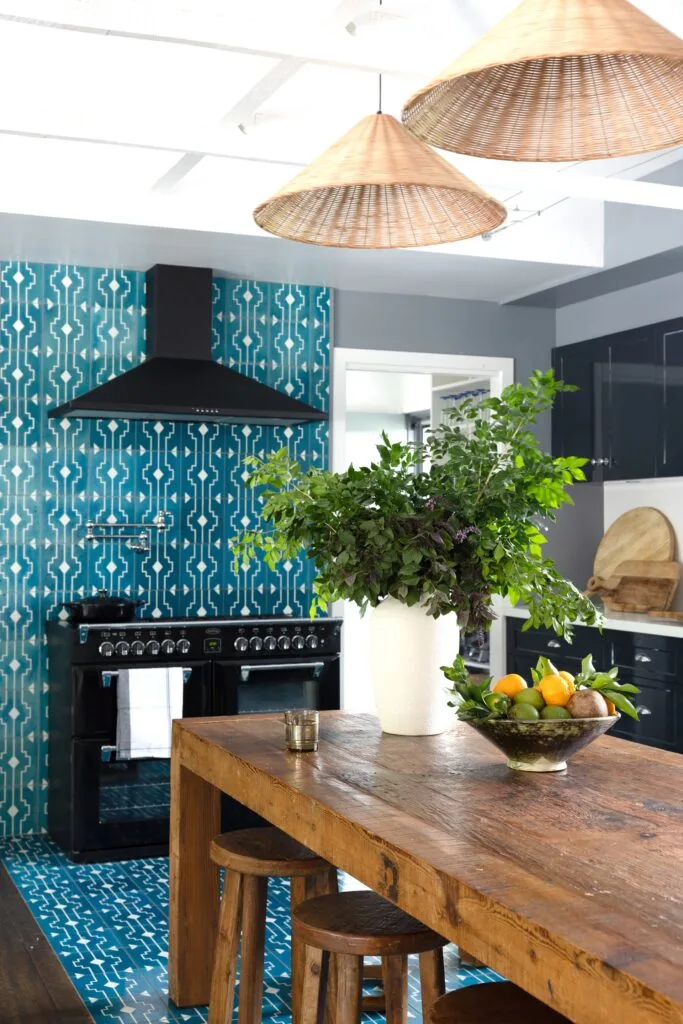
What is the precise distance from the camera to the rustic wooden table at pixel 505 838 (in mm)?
1434

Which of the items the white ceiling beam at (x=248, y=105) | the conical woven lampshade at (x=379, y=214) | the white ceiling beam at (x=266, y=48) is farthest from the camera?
the white ceiling beam at (x=248, y=105)

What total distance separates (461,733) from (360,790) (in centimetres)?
73

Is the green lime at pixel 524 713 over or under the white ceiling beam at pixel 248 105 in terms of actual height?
under

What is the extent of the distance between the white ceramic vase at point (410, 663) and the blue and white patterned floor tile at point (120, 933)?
1.01m

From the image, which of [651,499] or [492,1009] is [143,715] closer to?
[651,499]

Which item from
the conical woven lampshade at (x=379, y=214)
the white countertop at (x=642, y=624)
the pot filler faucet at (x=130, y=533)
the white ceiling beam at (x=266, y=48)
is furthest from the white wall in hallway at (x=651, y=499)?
the conical woven lampshade at (x=379, y=214)

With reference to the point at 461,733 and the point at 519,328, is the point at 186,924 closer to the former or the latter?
the point at 461,733

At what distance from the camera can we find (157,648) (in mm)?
5230

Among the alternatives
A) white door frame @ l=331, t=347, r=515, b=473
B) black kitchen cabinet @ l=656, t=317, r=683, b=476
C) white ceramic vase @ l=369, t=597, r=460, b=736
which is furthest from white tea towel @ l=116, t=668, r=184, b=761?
black kitchen cabinet @ l=656, t=317, r=683, b=476

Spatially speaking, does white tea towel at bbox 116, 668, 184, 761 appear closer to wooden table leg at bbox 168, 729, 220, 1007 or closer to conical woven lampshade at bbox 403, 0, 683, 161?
wooden table leg at bbox 168, 729, 220, 1007

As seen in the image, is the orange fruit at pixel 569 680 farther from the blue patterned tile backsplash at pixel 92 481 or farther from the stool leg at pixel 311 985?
the blue patterned tile backsplash at pixel 92 481

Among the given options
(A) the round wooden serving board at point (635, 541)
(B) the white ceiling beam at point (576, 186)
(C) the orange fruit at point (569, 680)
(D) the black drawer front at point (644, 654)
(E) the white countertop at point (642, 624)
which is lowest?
(D) the black drawer front at point (644, 654)

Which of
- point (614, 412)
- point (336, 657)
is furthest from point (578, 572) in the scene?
point (336, 657)

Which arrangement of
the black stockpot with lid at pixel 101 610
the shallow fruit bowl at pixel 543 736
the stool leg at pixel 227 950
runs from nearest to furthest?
the shallow fruit bowl at pixel 543 736 → the stool leg at pixel 227 950 → the black stockpot with lid at pixel 101 610
